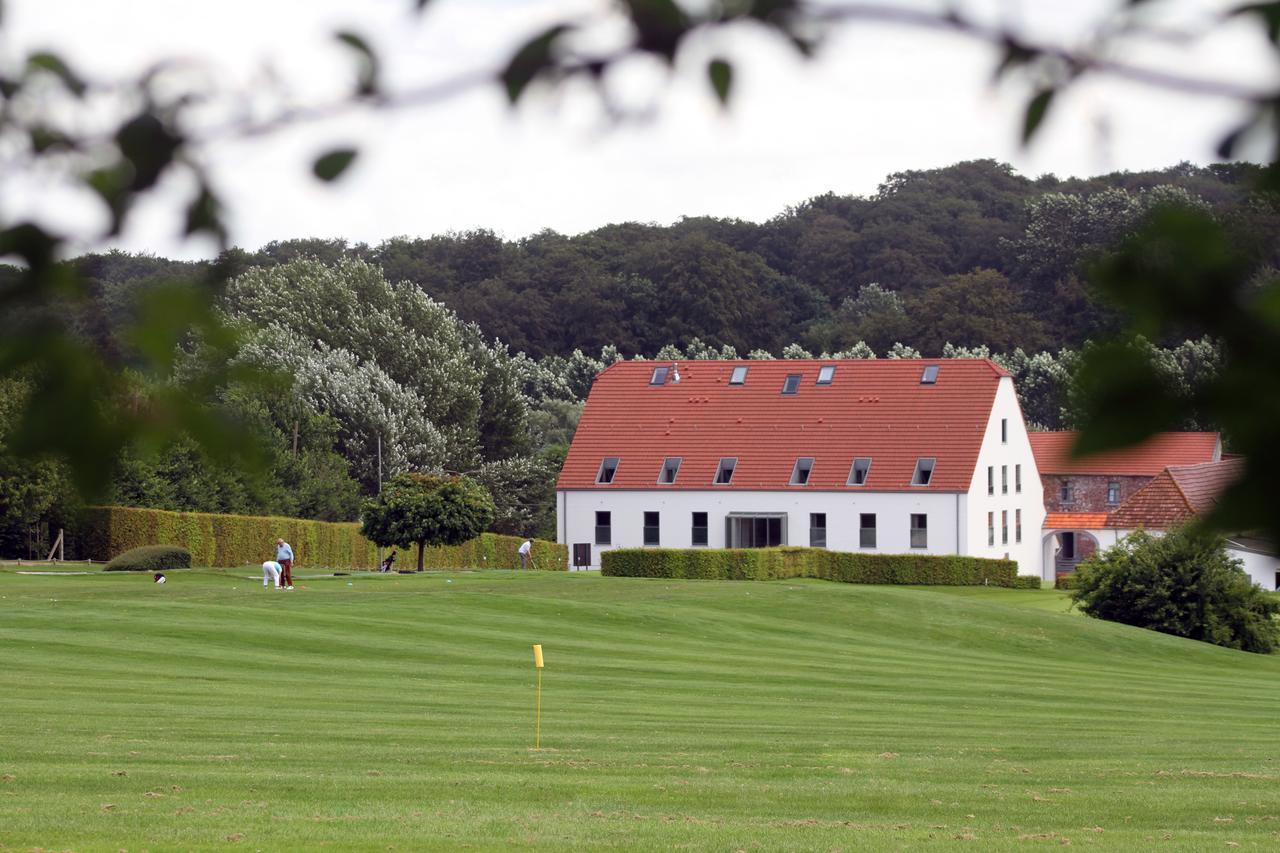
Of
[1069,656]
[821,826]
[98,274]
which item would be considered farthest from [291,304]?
[98,274]

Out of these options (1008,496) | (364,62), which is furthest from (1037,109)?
(1008,496)

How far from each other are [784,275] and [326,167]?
125m

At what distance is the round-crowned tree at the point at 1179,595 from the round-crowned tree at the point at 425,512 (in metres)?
18.9

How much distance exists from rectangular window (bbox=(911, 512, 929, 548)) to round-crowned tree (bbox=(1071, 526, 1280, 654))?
20097 mm

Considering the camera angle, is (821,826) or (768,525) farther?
(768,525)

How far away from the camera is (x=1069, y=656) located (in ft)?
123

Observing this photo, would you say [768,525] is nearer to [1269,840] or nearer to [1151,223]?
[1269,840]

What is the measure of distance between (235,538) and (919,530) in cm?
2670

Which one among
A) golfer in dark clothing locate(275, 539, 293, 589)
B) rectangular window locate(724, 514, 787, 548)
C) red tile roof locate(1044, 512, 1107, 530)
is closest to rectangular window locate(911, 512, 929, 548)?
rectangular window locate(724, 514, 787, 548)

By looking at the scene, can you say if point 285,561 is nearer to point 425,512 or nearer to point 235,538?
point 425,512

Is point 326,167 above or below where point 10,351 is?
above

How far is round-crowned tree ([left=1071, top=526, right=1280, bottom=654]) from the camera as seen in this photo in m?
A: 42.3

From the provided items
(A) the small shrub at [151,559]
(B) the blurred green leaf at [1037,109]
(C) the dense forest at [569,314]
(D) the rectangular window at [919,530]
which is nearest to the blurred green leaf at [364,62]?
(B) the blurred green leaf at [1037,109]

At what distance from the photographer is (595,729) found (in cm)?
1942
